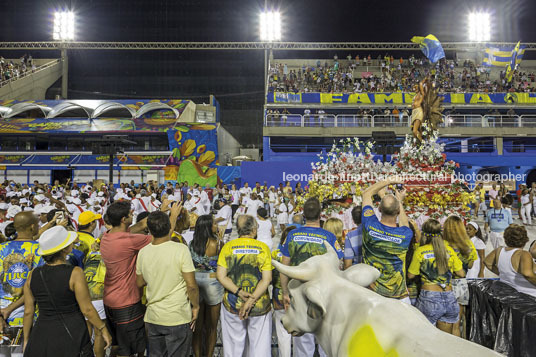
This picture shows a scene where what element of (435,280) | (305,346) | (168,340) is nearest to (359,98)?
(435,280)

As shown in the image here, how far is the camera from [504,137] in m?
28.1

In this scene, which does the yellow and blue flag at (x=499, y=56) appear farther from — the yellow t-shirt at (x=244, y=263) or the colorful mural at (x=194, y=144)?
the yellow t-shirt at (x=244, y=263)

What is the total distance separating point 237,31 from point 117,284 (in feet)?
135

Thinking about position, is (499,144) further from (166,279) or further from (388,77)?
(166,279)

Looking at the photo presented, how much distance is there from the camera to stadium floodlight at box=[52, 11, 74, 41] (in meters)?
37.5

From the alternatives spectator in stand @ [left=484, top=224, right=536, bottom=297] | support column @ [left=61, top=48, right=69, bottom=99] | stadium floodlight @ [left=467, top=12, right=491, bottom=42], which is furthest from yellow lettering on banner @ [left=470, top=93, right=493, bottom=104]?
support column @ [left=61, top=48, right=69, bottom=99]

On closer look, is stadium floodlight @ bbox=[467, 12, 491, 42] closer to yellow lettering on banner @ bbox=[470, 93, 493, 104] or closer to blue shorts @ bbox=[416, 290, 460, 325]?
yellow lettering on banner @ bbox=[470, 93, 493, 104]

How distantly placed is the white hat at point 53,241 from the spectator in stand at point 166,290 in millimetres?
694

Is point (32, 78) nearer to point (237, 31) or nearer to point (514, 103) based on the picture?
point (237, 31)

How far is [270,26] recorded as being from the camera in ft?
122

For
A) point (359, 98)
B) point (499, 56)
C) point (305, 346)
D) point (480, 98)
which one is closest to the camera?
point (305, 346)

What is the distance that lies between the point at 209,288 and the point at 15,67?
4475cm

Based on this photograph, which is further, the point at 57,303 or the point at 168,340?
the point at 168,340

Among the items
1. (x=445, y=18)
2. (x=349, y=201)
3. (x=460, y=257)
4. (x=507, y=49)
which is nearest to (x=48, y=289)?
(x=460, y=257)
